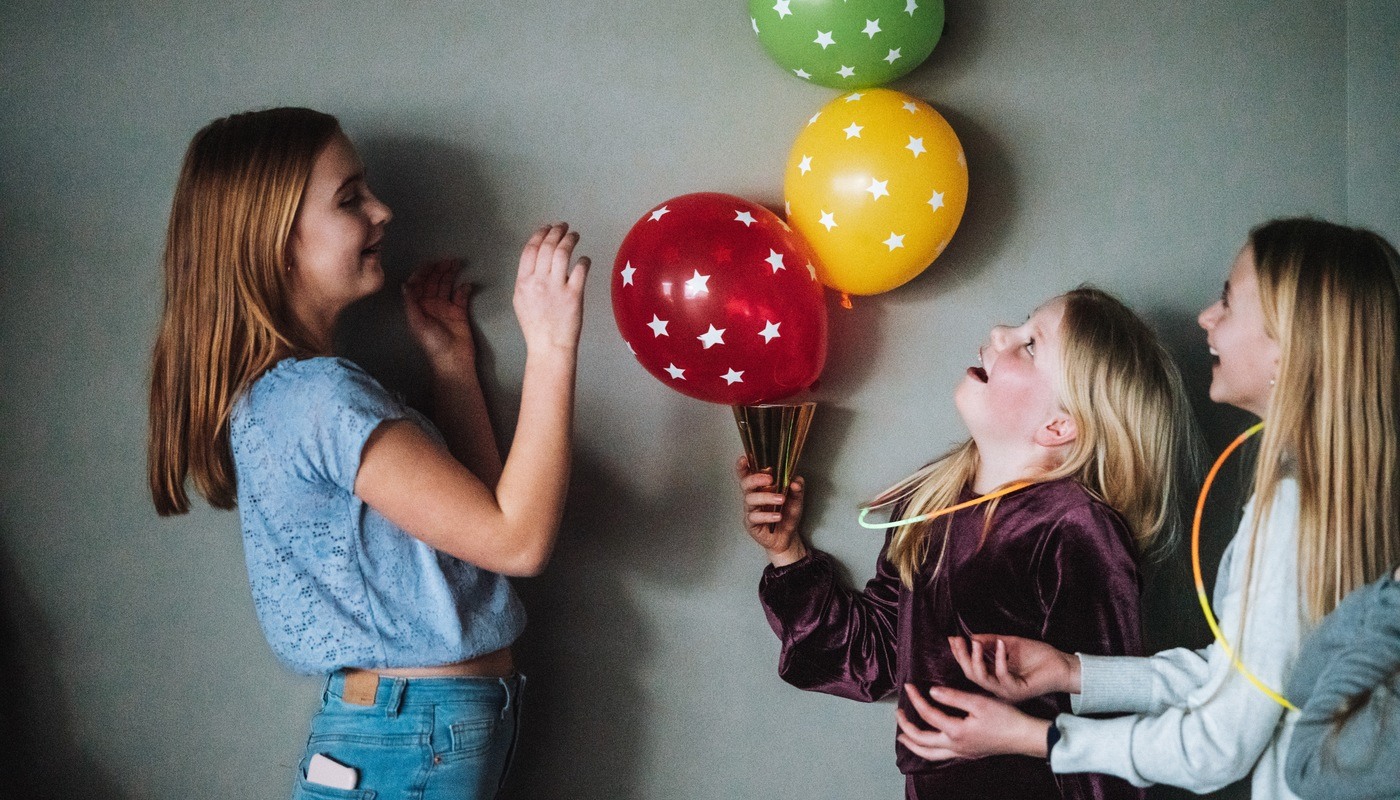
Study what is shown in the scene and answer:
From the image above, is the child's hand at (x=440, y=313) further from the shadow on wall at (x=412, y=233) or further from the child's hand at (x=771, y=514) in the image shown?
the child's hand at (x=771, y=514)

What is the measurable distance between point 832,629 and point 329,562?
2.69 ft

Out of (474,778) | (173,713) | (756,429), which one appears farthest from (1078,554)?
(173,713)

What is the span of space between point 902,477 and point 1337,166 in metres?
0.90

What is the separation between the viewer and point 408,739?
1.41 meters

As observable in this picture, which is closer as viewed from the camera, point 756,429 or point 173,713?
point 756,429

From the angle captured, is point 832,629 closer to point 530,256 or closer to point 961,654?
point 961,654

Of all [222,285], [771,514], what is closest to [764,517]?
[771,514]

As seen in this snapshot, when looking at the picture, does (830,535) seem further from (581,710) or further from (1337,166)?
(1337,166)

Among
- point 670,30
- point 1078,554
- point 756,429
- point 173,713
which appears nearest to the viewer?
point 1078,554

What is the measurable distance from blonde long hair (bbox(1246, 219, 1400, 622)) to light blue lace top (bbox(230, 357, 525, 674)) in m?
1.12

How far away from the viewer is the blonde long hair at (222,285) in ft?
4.63

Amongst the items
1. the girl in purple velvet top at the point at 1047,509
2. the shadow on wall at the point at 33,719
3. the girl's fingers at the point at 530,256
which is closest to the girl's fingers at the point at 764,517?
the girl in purple velvet top at the point at 1047,509

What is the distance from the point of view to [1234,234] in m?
1.65

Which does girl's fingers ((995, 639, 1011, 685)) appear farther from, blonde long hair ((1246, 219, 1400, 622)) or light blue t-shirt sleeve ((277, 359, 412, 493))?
light blue t-shirt sleeve ((277, 359, 412, 493))
